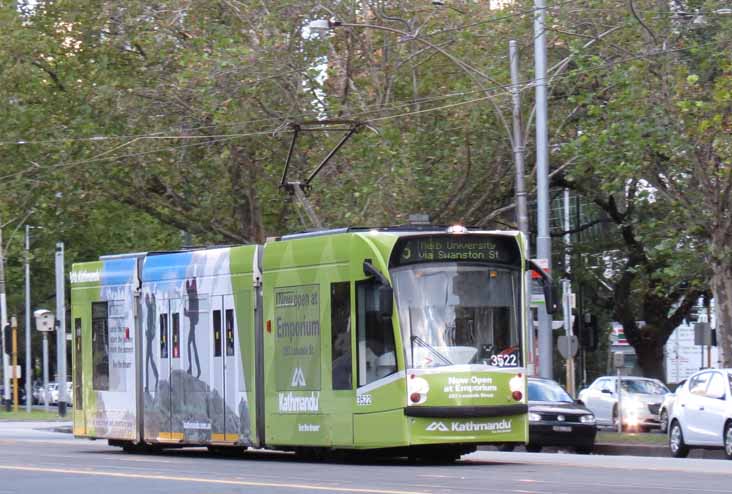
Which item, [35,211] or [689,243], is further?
[35,211]

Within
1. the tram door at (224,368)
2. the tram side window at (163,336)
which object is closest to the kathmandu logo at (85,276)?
the tram side window at (163,336)

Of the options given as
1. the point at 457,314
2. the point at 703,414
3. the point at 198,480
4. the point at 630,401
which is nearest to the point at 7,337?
the point at 630,401

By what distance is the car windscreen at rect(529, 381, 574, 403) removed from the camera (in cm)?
2823

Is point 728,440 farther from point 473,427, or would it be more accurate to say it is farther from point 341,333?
point 341,333

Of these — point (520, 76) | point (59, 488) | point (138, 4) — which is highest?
point (138, 4)

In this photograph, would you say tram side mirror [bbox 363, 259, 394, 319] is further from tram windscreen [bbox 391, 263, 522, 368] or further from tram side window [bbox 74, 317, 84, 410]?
tram side window [bbox 74, 317, 84, 410]

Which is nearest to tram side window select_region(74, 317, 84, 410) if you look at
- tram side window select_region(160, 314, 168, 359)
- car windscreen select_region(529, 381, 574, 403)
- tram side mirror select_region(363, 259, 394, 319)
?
tram side window select_region(160, 314, 168, 359)

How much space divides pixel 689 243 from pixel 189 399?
38.5ft

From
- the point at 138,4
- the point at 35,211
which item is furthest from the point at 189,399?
the point at 35,211

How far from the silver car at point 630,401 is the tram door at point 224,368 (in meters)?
17.8

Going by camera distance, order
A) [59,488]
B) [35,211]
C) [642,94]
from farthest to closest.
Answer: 1. [35,211]
2. [642,94]
3. [59,488]

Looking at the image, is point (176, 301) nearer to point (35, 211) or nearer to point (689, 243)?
point (689, 243)

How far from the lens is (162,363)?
2325 cm

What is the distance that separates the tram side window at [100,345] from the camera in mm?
24781
